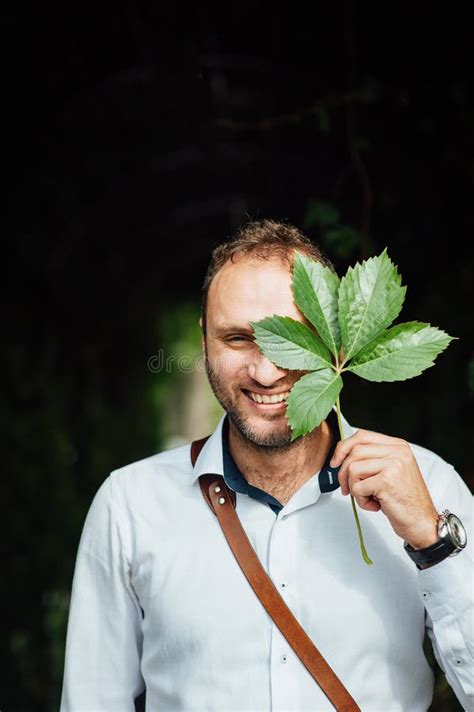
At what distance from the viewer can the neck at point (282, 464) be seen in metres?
1.90

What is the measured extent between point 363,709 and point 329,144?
2431 millimetres

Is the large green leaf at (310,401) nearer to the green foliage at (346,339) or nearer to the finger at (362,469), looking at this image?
the green foliage at (346,339)

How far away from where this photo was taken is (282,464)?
6.24 ft

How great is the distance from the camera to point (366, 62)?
3.13m

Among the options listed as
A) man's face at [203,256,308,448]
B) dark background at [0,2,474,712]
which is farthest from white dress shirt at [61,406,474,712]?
dark background at [0,2,474,712]

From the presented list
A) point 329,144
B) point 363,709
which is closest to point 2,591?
point 329,144

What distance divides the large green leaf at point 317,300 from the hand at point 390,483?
207 millimetres

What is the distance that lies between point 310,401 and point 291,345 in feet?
0.37

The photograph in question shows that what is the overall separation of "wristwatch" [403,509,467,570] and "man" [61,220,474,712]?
1 cm

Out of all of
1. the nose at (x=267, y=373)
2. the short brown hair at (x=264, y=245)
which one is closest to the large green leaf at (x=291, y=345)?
the nose at (x=267, y=373)

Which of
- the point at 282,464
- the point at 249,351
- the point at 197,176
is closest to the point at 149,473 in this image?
the point at 282,464

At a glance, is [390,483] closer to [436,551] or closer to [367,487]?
[367,487]

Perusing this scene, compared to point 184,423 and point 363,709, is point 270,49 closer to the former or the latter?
point 363,709

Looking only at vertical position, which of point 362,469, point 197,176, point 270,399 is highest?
point 197,176
